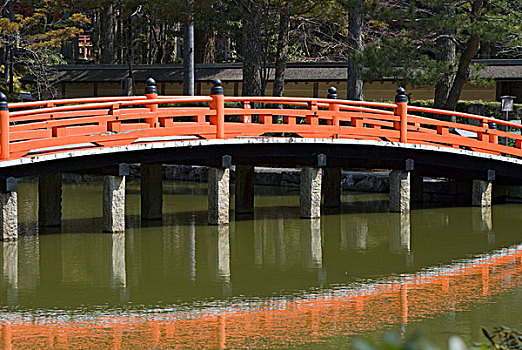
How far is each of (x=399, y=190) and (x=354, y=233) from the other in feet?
7.97

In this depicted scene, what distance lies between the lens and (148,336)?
34.0 ft

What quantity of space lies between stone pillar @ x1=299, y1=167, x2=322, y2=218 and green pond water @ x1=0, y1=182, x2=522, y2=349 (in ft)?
0.79

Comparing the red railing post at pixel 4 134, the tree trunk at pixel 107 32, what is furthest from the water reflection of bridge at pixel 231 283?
the tree trunk at pixel 107 32

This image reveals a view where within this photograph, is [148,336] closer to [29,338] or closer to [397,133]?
[29,338]

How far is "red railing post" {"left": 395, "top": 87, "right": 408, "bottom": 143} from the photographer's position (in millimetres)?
19641

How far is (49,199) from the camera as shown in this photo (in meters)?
18.2

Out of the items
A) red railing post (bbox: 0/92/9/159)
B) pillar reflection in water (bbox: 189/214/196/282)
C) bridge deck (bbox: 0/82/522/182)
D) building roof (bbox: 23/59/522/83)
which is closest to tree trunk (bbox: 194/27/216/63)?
building roof (bbox: 23/59/522/83)

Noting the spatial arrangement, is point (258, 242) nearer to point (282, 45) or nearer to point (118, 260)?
point (118, 260)

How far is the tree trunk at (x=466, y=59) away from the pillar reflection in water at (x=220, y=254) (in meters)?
9.14

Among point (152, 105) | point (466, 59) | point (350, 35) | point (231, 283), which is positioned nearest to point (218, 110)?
point (152, 105)

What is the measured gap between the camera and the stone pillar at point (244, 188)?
20.4 m

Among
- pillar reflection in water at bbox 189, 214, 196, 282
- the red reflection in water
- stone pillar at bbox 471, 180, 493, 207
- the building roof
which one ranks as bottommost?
pillar reflection in water at bbox 189, 214, 196, 282

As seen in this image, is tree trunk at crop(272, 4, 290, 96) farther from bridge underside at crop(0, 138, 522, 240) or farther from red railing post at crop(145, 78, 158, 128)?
red railing post at crop(145, 78, 158, 128)

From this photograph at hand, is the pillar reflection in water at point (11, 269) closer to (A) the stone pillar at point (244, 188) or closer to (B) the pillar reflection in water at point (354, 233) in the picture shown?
(B) the pillar reflection in water at point (354, 233)
